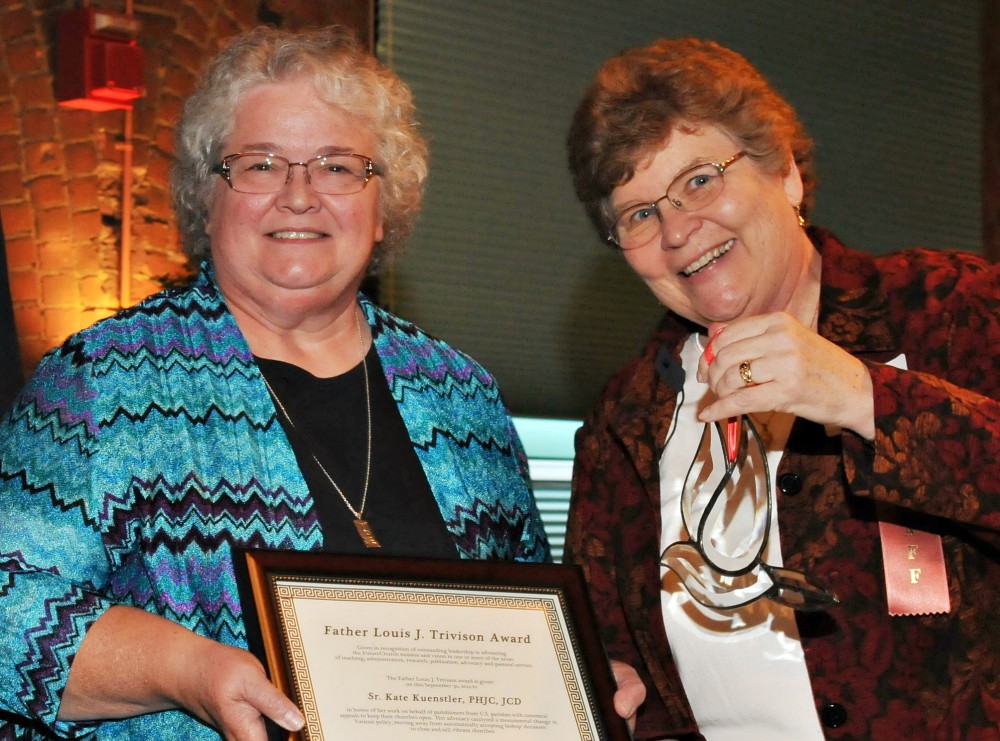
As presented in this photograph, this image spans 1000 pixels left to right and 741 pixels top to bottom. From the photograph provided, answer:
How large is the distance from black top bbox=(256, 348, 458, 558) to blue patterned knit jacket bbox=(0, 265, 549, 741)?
0.13 ft

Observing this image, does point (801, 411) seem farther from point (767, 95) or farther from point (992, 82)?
point (992, 82)

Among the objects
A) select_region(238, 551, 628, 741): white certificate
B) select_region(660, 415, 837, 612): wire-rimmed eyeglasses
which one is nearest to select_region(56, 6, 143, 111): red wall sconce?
select_region(660, 415, 837, 612): wire-rimmed eyeglasses

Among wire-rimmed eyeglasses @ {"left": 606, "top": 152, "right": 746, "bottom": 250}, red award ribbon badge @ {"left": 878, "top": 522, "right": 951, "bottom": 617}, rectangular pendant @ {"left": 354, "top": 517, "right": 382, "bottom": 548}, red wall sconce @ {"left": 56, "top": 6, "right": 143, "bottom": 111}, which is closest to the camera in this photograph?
red award ribbon badge @ {"left": 878, "top": 522, "right": 951, "bottom": 617}

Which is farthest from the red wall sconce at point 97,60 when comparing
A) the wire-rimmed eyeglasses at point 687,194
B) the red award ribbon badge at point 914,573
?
the red award ribbon badge at point 914,573

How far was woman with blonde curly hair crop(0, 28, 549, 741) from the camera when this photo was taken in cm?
170

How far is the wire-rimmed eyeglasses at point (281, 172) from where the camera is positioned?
218cm

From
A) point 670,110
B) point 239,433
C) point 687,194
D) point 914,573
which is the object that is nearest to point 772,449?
point 914,573

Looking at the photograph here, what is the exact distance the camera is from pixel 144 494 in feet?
6.09

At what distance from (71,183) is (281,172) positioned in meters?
1.75

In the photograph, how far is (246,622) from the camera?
5.18 ft

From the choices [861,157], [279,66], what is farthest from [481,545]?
[861,157]

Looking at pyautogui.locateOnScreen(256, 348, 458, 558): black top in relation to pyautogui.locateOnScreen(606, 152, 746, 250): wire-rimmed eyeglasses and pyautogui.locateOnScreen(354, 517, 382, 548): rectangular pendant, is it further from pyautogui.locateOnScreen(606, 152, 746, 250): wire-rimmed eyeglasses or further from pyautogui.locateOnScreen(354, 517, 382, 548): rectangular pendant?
pyautogui.locateOnScreen(606, 152, 746, 250): wire-rimmed eyeglasses

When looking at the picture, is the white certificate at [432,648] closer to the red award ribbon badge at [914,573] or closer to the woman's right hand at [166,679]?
the woman's right hand at [166,679]

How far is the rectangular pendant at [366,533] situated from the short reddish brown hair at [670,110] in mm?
727
